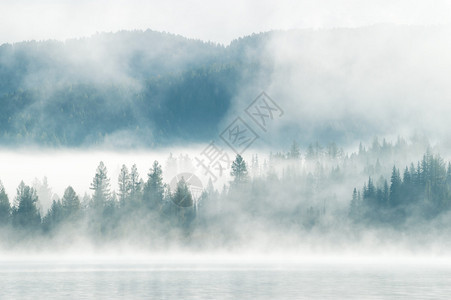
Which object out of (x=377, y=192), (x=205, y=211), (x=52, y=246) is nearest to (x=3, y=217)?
(x=52, y=246)

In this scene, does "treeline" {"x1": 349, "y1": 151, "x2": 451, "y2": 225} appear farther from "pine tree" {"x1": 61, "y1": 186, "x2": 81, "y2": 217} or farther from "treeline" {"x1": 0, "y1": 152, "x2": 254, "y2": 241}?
"pine tree" {"x1": 61, "y1": 186, "x2": 81, "y2": 217}

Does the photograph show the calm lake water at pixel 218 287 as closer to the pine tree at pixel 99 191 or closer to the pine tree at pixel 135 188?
the pine tree at pixel 135 188

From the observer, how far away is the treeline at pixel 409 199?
596ft

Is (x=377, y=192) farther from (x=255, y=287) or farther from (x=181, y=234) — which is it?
(x=255, y=287)

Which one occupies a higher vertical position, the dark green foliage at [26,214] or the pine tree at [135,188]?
the pine tree at [135,188]

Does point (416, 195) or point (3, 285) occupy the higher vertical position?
point (416, 195)

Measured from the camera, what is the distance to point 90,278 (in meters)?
75.2

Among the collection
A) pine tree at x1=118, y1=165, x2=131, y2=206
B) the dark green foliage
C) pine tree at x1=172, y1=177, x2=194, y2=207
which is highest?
pine tree at x1=118, y1=165, x2=131, y2=206

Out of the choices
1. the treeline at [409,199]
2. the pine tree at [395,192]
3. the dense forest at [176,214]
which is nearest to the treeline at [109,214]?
the dense forest at [176,214]

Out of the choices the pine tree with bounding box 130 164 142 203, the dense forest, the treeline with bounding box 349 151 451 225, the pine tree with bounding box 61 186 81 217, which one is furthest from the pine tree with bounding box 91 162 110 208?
the treeline with bounding box 349 151 451 225

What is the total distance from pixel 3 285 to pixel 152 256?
98.8 meters

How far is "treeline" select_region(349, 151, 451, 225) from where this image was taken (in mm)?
181625

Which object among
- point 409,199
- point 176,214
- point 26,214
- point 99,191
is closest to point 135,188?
point 99,191

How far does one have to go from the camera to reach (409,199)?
184125 mm
